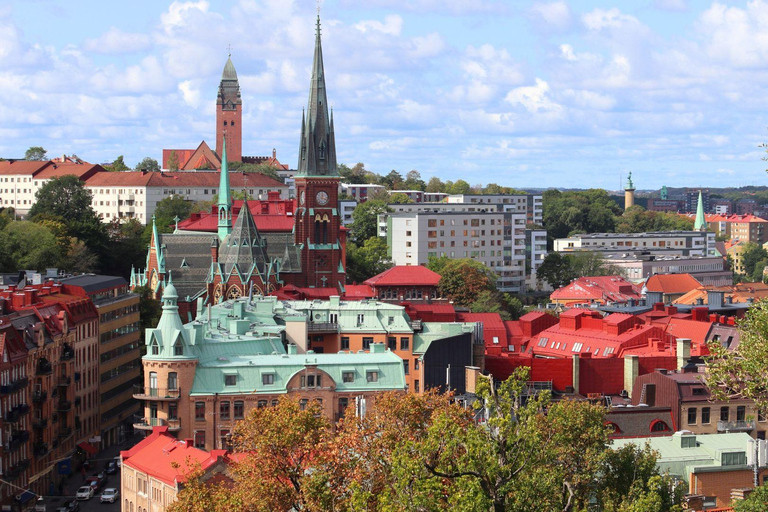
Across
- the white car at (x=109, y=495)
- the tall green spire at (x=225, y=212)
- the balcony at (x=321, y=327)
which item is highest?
the tall green spire at (x=225, y=212)

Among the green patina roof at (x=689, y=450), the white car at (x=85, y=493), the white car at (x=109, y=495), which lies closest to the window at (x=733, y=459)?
→ the green patina roof at (x=689, y=450)

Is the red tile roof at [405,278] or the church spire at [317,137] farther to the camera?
the red tile roof at [405,278]

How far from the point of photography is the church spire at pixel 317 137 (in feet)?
539

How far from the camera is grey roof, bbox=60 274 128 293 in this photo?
121 m

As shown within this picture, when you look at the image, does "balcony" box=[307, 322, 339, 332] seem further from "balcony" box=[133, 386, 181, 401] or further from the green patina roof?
the green patina roof

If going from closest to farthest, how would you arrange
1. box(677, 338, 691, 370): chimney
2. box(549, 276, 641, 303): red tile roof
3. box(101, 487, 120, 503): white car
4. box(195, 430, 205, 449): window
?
box(195, 430, 205, 449): window
box(101, 487, 120, 503): white car
box(677, 338, 691, 370): chimney
box(549, 276, 641, 303): red tile roof

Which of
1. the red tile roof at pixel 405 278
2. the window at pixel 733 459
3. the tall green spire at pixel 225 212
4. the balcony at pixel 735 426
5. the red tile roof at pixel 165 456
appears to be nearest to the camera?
the window at pixel 733 459

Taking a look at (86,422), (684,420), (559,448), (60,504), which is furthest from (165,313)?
(559,448)

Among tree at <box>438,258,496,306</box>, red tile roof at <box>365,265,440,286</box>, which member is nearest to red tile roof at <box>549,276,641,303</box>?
tree at <box>438,258,496,306</box>

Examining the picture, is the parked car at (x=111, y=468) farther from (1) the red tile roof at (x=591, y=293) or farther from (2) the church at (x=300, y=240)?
(1) the red tile roof at (x=591, y=293)

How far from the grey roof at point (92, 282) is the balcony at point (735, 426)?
2095 inches

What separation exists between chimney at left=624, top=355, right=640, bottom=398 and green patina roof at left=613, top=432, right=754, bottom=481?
→ 2268 cm

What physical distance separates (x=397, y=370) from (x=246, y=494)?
34.6 m

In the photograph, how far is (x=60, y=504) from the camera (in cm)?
9131
